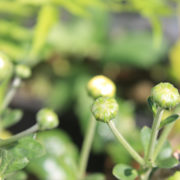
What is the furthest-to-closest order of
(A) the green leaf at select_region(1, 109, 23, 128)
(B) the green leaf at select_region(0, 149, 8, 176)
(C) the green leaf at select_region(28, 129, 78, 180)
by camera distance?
(C) the green leaf at select_region(28, 129, 78, 180), (A) the green leaf at select_region(1, 109, 23, 128), (B) the green leaf at select_region(0, 149, 8, 176)

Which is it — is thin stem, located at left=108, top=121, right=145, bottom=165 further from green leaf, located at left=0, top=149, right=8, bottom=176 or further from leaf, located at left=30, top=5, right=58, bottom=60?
leaf, located at left=30, top=5, right=58, bottom=60

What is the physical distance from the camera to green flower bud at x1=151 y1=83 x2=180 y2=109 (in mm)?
434

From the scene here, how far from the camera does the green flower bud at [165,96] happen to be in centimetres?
43

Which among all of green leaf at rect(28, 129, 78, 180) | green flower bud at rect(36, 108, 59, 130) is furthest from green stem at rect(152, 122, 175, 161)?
green leaf at rect(28, 129, 78, 180)

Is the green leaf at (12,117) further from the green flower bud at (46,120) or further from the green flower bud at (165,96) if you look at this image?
the green flower bud at (165,96)

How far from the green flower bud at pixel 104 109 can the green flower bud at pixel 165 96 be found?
0.05 meters

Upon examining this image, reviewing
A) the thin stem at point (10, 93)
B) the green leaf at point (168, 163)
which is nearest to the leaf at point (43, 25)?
the thin stem at point (10, 93)

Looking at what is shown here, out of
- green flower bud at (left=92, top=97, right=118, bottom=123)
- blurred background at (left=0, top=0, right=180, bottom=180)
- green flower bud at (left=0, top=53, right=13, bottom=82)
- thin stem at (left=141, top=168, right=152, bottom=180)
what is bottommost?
blurred background at (left=0, top=0, right=180, bottom=180)

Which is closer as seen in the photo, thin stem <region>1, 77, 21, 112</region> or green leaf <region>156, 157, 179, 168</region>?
green leaf <region>156, 157, 179, 168</region>

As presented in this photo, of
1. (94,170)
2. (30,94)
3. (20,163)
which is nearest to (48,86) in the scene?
(30,94)

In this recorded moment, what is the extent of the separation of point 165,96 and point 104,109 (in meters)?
0.07

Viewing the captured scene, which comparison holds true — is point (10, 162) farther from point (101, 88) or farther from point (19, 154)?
point (101, 88)

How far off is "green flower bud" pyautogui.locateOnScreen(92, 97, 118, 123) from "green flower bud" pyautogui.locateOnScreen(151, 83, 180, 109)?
47 mm

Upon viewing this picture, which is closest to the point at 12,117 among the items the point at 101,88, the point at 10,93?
the point at 10,93
